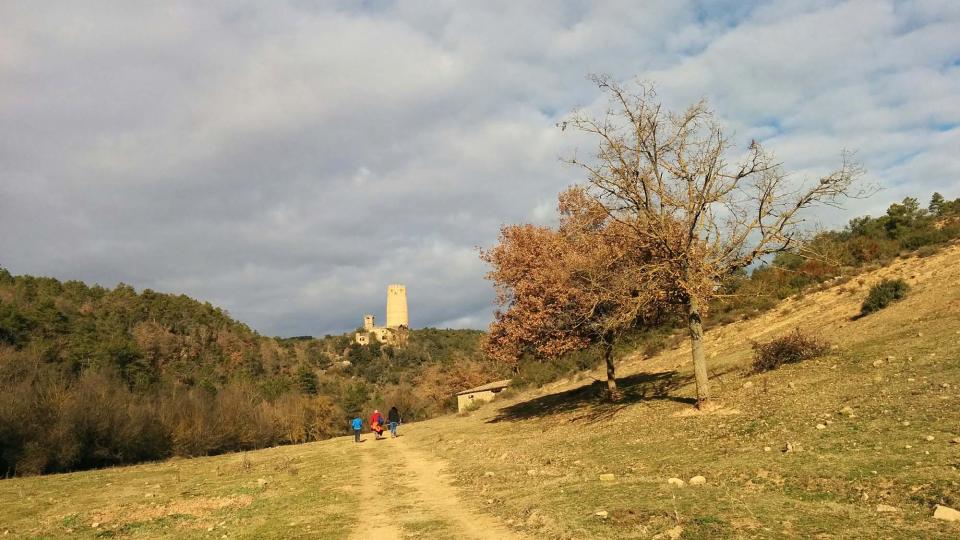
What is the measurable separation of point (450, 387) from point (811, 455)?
68.1 m

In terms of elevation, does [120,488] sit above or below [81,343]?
below

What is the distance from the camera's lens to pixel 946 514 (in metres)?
6.56

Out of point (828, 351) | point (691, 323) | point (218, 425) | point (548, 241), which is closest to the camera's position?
point (691, 323)

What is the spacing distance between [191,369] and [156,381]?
16.3 meters

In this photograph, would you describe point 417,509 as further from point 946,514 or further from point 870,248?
point 870,248

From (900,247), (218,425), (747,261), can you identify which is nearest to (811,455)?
(747,261)

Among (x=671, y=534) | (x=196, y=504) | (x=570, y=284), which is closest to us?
(x=671, y=534)

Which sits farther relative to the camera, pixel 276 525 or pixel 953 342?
pixel 953 342

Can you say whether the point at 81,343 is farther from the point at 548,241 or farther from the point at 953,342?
the point at 953,342

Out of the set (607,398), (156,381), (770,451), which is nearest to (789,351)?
(607,398)

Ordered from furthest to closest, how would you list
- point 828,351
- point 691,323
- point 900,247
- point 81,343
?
point 81,343 → point 900,247 → point 828,351 → point 691,323

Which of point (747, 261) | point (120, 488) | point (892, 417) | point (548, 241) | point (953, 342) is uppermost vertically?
point (548, 241)

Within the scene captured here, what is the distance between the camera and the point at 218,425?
45094mm

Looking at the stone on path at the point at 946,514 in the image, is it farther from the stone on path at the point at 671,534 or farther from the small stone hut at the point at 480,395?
the small stone hut at the point at 480,395
